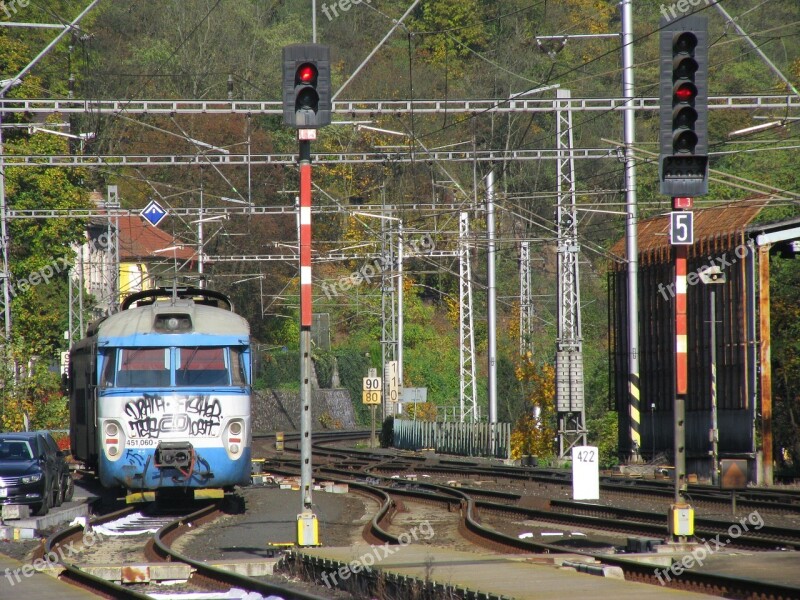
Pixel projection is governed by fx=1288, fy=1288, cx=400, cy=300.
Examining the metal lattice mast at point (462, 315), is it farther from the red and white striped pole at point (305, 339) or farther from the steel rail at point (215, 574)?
the red and white striped pole at point (305, 339)

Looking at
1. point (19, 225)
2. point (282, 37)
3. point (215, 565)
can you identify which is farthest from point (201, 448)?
point (282, 37)

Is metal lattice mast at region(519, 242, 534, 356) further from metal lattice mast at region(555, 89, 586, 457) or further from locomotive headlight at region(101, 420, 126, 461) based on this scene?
locomotive headlight at region(101, 420, 126, 461)

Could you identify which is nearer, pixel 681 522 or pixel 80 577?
pixel 80 577

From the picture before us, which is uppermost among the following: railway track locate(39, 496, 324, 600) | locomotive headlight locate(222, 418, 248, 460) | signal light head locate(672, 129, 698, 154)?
signal light head locate(672, 129, 698, 154)

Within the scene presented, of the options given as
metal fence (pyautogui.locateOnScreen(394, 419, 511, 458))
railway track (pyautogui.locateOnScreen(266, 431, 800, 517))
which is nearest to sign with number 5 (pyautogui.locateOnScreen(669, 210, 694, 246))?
railway track (pyautogui.locateOnScreen(266, 431, 800, 517))

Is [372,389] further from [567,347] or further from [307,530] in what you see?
[307,530]

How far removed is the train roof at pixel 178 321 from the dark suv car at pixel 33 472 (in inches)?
116

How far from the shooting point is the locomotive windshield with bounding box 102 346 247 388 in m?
20.5

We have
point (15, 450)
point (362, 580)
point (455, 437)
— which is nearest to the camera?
point (362, 580)

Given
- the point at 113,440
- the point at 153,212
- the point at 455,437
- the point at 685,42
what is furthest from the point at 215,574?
the point at 455,437

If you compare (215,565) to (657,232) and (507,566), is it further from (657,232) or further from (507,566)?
(657,232)

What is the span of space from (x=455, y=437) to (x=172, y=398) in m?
27.3

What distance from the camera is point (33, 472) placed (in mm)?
22172

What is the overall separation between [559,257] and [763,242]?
26.6 feet
